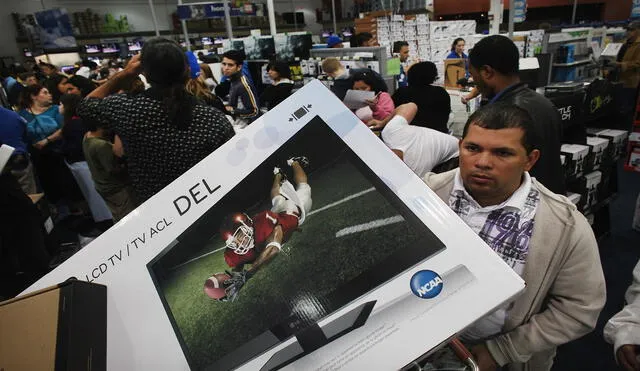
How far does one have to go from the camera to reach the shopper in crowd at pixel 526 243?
0.98 m

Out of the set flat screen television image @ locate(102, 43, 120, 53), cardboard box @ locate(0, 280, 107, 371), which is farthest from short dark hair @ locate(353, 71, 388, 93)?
flat screen television image @ locate(102, 43, 120, 53)

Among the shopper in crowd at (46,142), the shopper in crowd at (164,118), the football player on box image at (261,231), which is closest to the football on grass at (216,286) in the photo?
the football player on box image at (261,231)

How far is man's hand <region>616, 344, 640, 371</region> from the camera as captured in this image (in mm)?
1105

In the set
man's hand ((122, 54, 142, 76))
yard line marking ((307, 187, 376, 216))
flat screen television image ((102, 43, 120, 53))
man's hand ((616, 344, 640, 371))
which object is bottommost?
man's hand ((616, 344, 640, 371))

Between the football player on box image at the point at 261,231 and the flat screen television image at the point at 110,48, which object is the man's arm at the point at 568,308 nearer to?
the football player on box image at the point at 261,231

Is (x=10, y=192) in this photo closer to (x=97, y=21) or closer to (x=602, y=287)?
(x=602, y=287)

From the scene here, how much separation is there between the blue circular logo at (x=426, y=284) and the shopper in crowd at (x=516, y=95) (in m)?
1.23

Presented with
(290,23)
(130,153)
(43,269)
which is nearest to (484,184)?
(130,153)

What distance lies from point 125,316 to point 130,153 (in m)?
1.04

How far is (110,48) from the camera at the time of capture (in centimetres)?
1588

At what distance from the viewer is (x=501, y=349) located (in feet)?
3.35

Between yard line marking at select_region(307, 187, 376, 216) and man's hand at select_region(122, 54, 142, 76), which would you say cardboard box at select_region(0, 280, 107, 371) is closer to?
yard line marking at select_region(307, 187, 376, 216)

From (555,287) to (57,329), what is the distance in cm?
115

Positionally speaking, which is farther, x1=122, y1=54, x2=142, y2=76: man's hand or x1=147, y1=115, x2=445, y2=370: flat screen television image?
x1=122, y1=54, x2=142, y2=76: man's hand
